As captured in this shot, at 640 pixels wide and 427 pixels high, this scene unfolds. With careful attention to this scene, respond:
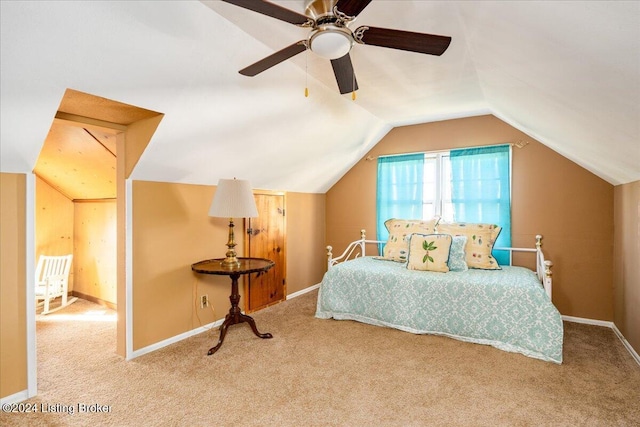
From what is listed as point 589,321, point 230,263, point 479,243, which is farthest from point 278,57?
point 589,321

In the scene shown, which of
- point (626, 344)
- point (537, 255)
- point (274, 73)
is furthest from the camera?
point (537, 255)

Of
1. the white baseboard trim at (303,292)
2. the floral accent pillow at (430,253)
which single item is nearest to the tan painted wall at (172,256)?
the white baseboard trim at (303,292)

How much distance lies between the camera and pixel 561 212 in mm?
3688

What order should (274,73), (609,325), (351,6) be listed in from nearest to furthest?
(351,6)
(274,73)
(609,325)

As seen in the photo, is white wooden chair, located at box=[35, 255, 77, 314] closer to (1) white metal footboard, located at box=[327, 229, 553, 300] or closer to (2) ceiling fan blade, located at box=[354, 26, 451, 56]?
(1) white metal footboard, located at box=[327, 229, 553, 300]

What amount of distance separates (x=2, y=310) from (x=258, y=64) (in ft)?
7.35

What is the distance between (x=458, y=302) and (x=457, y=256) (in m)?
0.61

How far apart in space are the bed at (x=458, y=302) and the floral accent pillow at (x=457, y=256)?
6 centimetres

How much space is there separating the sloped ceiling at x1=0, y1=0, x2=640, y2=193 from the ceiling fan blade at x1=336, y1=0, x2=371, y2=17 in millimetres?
470

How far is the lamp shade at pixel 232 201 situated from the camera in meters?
2.91

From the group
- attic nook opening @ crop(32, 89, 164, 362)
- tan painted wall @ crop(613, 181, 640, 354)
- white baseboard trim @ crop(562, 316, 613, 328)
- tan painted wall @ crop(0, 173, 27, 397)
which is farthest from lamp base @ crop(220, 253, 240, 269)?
white baseboard trim @ crop(562, 316, 613, 328)

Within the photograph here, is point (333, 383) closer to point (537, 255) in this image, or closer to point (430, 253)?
point (430, 253)

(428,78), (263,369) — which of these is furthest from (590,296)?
(263,369)

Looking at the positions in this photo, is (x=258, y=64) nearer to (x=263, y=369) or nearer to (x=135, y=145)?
(x=135, y=145)
